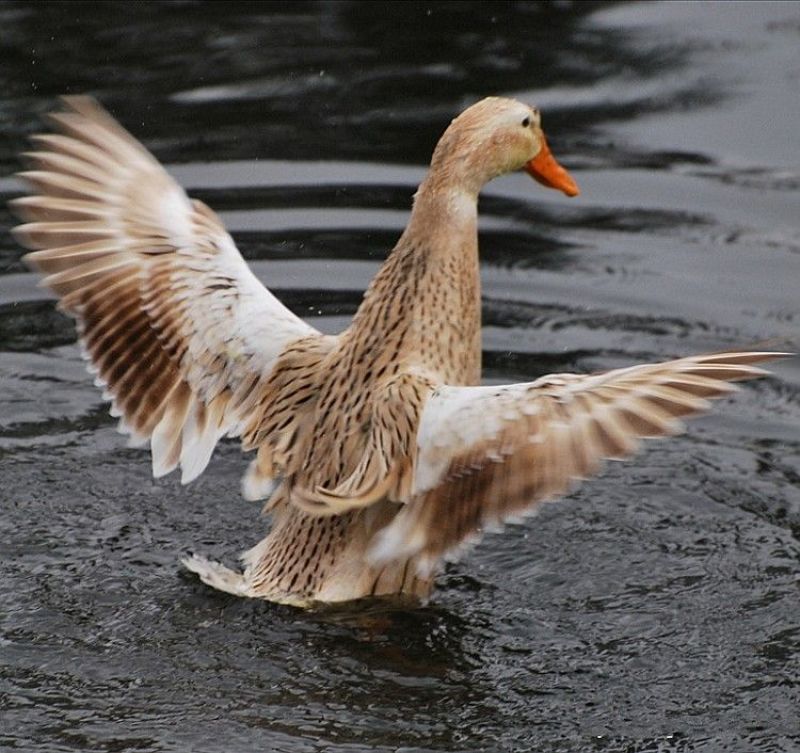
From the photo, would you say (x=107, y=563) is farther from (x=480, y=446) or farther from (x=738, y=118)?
(x=738, y=118)

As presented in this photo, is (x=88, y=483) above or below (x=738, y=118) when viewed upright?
below

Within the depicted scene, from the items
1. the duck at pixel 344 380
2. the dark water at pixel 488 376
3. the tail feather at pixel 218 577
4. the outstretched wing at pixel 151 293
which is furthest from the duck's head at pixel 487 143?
the tail feather at pixel 218 577

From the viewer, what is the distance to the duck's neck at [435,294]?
6.88 metres

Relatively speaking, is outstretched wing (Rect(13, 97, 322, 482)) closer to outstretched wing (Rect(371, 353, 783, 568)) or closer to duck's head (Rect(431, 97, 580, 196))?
duck's head (Rect(431, 97, 580, 196))

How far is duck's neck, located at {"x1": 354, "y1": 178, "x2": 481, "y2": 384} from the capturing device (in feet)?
22.6

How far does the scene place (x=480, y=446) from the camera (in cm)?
623

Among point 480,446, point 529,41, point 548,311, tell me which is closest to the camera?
point 480,446

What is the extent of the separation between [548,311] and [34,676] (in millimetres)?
3962

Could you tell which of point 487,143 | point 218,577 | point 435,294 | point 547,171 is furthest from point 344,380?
point 547,171

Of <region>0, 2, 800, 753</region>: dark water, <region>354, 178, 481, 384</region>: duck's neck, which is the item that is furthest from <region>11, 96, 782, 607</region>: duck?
<region>0, 2, 800, 753</region>: dark water

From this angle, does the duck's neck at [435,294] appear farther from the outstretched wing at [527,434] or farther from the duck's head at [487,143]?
the outstretched wing at [527,434]

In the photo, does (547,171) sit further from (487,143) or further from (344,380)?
(344,380)

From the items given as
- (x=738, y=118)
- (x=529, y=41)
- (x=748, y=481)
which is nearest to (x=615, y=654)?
(x=748, y=481)

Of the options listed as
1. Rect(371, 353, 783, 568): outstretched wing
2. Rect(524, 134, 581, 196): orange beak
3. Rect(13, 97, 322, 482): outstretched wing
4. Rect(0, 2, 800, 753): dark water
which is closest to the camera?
Rect(371, 353, 783, 568): outstretched wing
